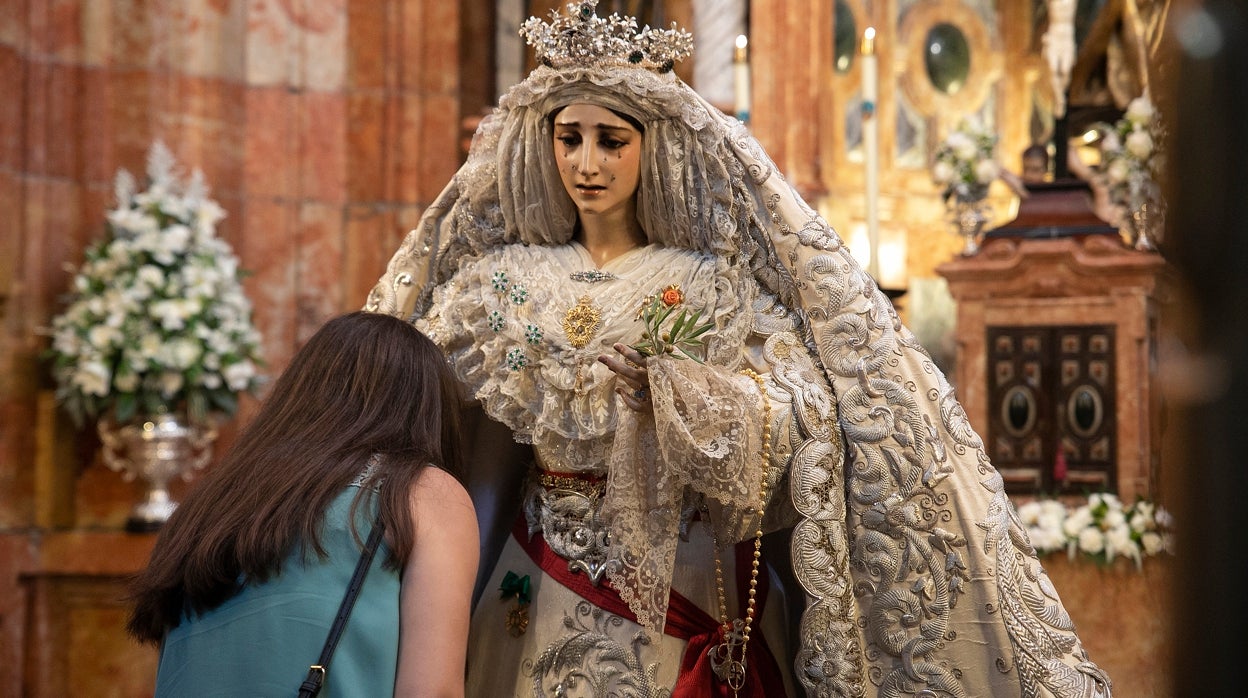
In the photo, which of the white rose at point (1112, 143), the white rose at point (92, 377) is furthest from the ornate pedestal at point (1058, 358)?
the white rose at point (92, 377)

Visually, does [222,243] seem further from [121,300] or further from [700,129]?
[700,129]

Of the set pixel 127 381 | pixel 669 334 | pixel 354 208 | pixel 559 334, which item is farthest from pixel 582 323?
pixel 354 208

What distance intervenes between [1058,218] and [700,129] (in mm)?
3124

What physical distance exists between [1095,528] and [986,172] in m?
1.65

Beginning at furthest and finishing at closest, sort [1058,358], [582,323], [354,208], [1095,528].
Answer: [354,208] < [1058,358] < [1095,528] < [582,323]

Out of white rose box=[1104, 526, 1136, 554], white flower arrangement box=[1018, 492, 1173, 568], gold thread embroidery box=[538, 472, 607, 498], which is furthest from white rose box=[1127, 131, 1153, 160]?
gold thread embroidery box=[538, 472, 607, 498]

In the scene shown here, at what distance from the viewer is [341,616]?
6.30ft

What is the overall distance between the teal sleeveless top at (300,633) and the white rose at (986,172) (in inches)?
164

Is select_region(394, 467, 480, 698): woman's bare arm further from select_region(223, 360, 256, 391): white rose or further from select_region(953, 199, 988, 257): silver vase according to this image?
select_region(953, 199, 988, 257): silver vase

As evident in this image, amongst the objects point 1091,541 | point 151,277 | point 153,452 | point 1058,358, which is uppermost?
point 151,277

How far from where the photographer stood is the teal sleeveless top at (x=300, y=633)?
191cm

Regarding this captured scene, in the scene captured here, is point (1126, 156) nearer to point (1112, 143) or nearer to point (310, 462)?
point (1112, 143)

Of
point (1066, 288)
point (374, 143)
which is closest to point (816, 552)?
point (1066, 288)

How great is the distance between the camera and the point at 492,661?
2752 millimetres
